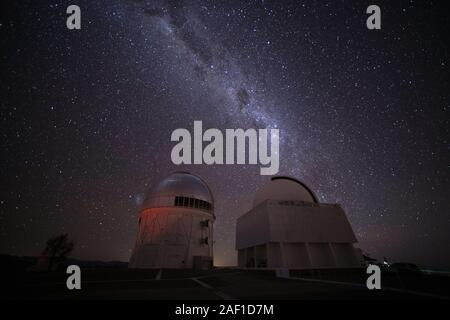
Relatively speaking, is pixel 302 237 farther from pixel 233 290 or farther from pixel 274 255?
pixel 233 290

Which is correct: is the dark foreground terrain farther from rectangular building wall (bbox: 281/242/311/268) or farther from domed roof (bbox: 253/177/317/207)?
domed roof (bbox: 253/177/317/207)

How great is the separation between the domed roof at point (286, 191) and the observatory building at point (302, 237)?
390 cm

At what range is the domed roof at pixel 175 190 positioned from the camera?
110ft

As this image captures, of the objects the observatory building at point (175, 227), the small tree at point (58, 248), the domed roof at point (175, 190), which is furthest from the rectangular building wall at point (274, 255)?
the small tree at point (58, 248)

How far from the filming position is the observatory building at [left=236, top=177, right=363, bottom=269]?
23141 mm

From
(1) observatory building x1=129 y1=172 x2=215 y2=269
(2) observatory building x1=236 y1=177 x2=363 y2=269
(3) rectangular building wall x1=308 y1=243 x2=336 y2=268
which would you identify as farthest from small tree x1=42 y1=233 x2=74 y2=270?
→ (3) rectangular building wall x1=308 y1=243 x2=336 y2=268

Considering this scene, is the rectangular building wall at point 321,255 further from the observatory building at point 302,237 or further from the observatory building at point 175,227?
the observatory building at point 175,227

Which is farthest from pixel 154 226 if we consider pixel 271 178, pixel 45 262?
pixel 271 178

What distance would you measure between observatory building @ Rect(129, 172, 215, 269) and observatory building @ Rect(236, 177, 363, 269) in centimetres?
812

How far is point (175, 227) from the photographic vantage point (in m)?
31.5

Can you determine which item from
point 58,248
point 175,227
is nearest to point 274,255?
point 175,227
